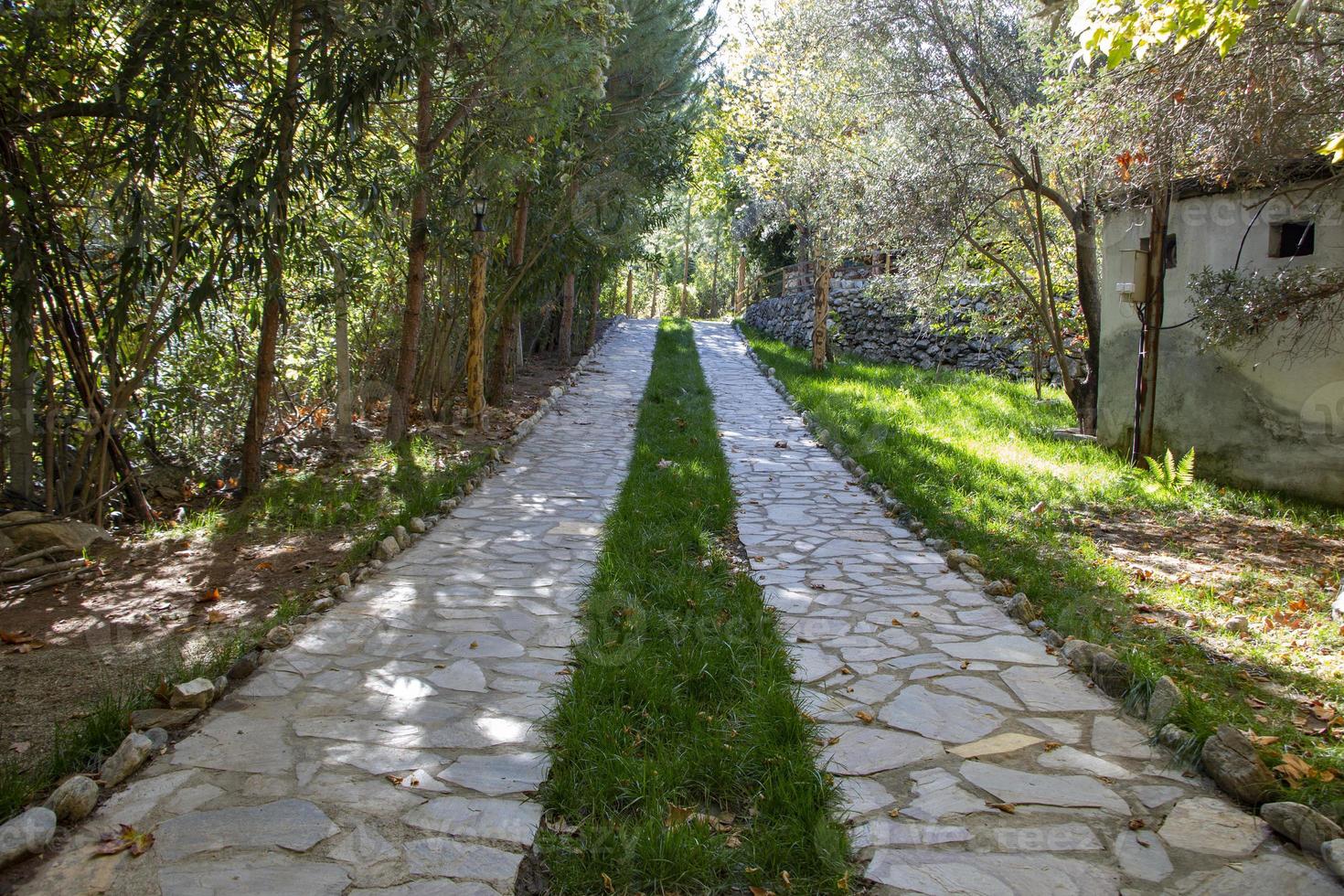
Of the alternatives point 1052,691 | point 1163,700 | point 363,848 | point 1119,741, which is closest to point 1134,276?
point 1052,691

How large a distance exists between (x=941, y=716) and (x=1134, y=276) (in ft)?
21.2

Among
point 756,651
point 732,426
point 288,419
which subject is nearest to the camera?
point 756,651

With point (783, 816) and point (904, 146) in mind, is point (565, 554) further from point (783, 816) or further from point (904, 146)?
point (904, 146)

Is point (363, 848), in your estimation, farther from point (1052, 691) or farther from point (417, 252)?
point (417, 252)

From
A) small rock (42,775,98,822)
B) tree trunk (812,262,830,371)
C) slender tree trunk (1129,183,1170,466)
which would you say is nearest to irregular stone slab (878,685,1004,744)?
small rock (42,775,98,822)

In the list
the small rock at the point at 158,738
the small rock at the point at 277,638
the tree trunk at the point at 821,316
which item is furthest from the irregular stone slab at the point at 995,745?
the tree trunk at the point at 821,316

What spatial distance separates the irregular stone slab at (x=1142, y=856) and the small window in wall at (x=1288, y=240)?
671 centimetres

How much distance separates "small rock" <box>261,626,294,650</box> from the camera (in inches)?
173

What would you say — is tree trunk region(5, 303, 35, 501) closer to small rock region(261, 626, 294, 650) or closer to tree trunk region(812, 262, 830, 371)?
small rock region(261, 626, 294, 650)

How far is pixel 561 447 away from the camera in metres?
10.4

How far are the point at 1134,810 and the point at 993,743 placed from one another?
1.95 feet

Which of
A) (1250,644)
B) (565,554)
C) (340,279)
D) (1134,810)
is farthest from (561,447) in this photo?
(1134,810)

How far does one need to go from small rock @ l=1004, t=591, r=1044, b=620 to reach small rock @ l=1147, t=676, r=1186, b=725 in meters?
1.04

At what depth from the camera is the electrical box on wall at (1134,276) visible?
861 cm
